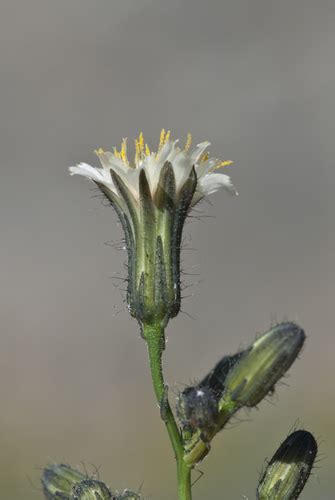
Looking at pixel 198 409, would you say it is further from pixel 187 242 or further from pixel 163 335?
pixel 187 242

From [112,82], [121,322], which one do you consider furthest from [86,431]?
[112,82]

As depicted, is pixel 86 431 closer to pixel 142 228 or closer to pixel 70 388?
pixel 70 388

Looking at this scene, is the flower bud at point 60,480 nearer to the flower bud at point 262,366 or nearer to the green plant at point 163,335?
the green plant at point 163,335

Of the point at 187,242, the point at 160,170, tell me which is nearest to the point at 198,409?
the point at 160,170

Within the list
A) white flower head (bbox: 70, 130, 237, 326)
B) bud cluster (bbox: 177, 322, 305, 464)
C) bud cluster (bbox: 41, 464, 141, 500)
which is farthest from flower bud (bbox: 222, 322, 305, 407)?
bud cluster (bbox: 41, 464, 141, 500)

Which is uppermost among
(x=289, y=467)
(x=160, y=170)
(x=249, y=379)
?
(x=160, y=170)
